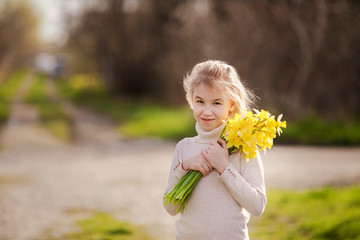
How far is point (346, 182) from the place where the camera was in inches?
281

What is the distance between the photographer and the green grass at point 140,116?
46.7 ft

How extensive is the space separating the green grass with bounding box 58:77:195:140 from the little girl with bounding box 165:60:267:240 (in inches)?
410

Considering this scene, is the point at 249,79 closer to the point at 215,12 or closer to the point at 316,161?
the point at 215,12

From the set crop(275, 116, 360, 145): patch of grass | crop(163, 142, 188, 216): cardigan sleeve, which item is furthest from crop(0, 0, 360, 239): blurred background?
crop(163, 142, 188, 216): cardigan sleeve

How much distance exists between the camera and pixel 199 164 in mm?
2330

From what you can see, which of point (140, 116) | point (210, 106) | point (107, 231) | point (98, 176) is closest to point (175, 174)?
point (210, 106)

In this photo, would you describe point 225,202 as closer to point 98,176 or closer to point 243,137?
point 243,137

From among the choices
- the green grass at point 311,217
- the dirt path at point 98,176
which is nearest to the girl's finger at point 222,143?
the green grass at point 311,217

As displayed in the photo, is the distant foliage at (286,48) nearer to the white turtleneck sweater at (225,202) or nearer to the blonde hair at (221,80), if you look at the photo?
the blonde hair at (221,80)

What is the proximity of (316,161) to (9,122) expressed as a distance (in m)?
11.7

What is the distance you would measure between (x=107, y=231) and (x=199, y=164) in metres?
3.08

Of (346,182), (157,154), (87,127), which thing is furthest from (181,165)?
(87,127)

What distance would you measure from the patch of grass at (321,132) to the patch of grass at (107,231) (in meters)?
7.34

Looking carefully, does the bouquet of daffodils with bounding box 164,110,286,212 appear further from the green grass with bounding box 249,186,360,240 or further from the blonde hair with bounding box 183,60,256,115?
the green grass with bounding box 249,186,360,240
